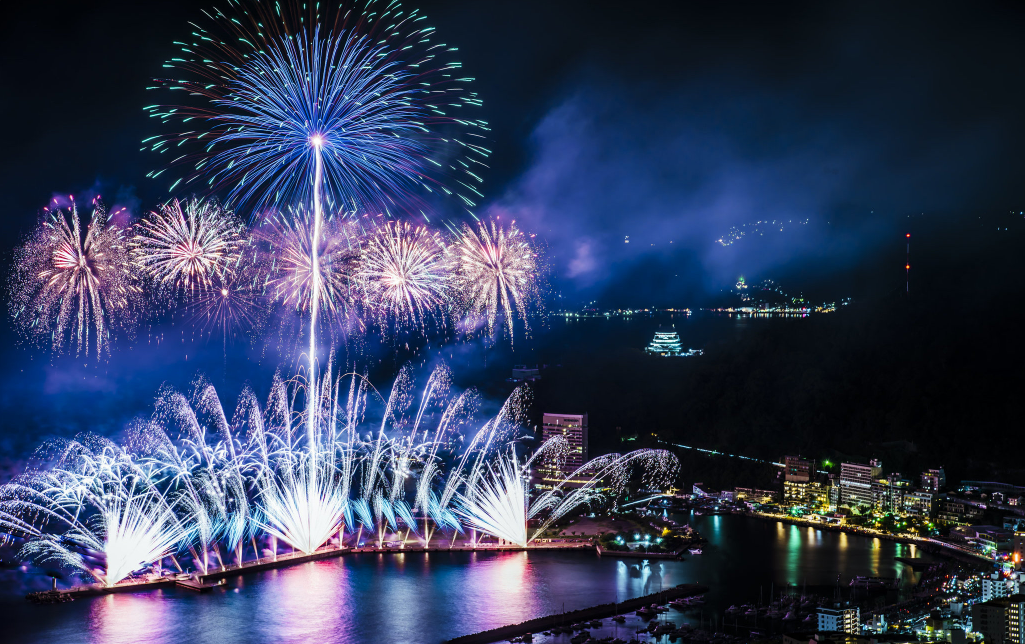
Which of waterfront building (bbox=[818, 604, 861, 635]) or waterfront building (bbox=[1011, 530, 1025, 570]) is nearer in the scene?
waterfront building (bbox=[818, 604, 861, 635])

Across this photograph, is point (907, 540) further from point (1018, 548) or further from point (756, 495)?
point (756, 495)

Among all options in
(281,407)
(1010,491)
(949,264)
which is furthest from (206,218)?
(949,264)

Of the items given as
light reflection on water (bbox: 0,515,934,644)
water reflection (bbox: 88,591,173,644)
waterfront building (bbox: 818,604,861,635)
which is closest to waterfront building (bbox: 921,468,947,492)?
light reflection on water (bbox: 0,515,934,644)

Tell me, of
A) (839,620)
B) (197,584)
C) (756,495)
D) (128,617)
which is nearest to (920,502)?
(756,495)

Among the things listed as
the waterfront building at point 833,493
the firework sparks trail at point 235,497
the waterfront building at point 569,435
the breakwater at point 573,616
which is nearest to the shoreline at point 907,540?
the waterfront building at point 833,493

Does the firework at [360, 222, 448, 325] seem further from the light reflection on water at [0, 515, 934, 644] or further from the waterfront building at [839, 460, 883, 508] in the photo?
the waterfront building at [839, 460, 883, 508]

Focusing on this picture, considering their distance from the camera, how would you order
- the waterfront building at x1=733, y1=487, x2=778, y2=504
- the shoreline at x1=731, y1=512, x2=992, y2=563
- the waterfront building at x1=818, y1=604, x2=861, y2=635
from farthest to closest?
the waterfront building at x1=733, y1=487, x2=778, y2=504
the shoreline at x1=731, y1=512, x2=992, y2=563
the waterfront building at x1=818, y1=604, x2=861, y2=635

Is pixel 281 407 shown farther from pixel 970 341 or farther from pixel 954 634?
pixel 970 341
